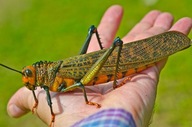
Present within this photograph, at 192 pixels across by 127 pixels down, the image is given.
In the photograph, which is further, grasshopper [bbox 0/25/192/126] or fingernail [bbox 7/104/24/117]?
fingernail [bbox 7/104/24/117]

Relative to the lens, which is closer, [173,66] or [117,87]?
[117,87]

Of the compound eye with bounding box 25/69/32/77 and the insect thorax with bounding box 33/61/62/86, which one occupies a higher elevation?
the compound eye with bounding box 25/69/32/77

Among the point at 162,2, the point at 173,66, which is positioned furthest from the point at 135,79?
the point at 162,2

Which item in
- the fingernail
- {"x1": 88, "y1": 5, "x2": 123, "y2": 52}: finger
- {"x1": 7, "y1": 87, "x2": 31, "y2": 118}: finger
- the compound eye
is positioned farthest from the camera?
{"x1": 88, "y1": 5, "x2": 123, "y2": 52}: finger

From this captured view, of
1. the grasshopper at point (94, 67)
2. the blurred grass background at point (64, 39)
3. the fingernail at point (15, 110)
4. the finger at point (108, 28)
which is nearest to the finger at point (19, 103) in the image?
the fingernail at point (15, 110)

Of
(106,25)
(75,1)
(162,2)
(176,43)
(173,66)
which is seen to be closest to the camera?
(176,43)

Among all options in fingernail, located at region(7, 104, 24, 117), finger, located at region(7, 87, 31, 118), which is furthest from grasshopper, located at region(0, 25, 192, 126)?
fingernail, located at region(7, 104, 24, 117)

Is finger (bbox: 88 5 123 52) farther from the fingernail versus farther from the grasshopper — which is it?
the fingernail

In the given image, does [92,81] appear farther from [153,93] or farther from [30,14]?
[30,14]
